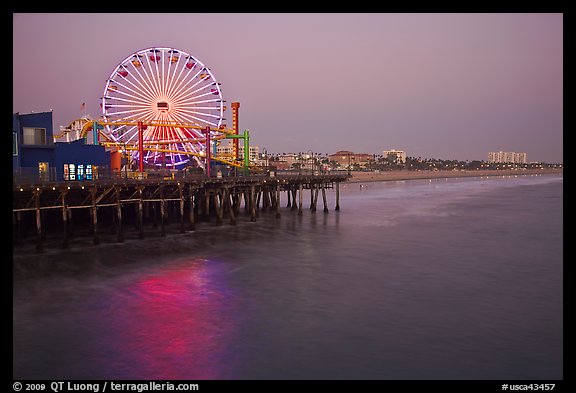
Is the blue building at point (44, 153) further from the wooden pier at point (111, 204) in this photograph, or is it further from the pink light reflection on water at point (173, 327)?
the pink light reflection on water at point (173, 327)

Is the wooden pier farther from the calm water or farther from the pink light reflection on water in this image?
the pink light reflection on water

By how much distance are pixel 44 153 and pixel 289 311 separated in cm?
2461

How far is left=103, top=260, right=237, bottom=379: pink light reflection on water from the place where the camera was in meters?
13.8

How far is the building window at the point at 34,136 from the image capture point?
3341 centimetres

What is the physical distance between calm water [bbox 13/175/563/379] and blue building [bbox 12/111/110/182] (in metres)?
7.82

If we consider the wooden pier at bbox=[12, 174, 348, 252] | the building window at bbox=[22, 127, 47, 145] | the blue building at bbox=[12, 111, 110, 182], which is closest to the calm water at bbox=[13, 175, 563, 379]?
the wooden pier at bbox=[12, 174, 348, 252]

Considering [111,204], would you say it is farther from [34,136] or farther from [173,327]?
[173,327]

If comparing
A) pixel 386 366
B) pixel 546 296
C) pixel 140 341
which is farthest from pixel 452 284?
pixel 140 341

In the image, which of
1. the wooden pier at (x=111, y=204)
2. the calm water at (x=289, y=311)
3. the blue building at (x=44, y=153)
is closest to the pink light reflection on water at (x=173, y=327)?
the calm water at (x=289, y=311)

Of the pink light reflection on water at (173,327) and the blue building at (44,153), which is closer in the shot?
the pink light reflection on water at (173,327)
